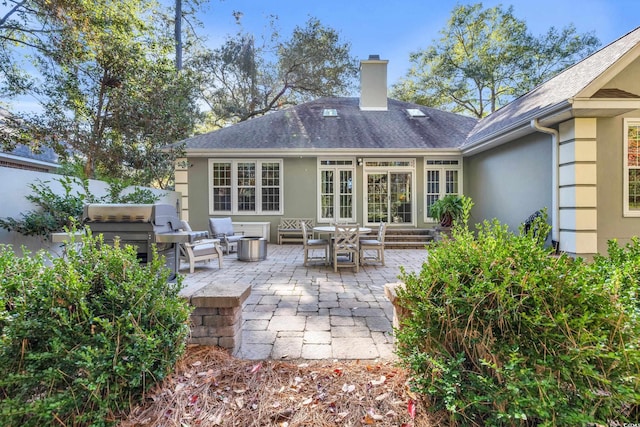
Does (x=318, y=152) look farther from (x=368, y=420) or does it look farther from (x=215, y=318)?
(x=368, y=420)

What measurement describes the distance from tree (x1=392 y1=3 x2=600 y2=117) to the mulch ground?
1881 cm

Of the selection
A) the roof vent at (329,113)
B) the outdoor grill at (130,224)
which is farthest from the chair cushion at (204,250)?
the roof vent at (329,113)

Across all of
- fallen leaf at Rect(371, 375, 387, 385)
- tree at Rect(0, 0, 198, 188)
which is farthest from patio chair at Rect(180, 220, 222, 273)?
fallen leaf at Rect(371, 375, 387, 385)

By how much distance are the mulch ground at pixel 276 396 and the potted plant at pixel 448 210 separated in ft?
24.7

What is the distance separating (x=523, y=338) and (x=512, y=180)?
24.4 feet

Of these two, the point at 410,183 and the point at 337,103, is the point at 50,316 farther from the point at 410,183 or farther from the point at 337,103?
the point at 337,103

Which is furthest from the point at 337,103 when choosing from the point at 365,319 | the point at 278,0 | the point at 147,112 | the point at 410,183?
the point at 365,319

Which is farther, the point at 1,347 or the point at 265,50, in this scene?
the point at 265,50

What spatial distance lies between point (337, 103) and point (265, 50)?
559cm

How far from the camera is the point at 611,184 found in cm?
585

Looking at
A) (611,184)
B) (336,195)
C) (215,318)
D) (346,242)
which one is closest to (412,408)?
(215,318)

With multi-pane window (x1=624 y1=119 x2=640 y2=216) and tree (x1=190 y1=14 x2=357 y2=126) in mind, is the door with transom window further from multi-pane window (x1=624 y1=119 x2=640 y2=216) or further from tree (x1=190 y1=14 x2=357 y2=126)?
tree (x1=190 y1=14 x2=357 y2=126)

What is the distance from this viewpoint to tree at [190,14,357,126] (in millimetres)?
15039

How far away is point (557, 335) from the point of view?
145cm
